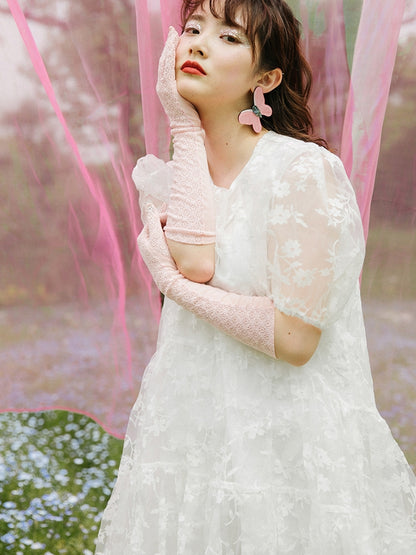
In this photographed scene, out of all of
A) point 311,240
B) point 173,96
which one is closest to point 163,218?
point 173,96

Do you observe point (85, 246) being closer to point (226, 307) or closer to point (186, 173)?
point (186, 173)

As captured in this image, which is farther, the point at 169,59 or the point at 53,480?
the point at 53,480

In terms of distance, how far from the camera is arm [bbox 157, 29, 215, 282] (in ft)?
4.09

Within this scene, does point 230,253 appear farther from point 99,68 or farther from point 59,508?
point 59,508

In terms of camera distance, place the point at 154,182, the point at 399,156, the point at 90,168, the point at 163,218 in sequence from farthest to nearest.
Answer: the point at 90,168 → the point at 399,156 → the point at 154,182 → the point at 163,218

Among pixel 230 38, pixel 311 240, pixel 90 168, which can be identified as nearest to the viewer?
pixel 311 240

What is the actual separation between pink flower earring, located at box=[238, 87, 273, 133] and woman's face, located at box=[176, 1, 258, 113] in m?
0.03

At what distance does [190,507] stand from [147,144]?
3.65 ft

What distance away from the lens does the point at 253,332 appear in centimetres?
118

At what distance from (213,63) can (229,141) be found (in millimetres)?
145

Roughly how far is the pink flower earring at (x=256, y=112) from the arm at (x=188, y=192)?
83 millimetres

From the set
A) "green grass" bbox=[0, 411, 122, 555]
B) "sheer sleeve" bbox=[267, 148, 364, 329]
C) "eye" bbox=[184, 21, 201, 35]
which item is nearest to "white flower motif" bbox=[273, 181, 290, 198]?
"sheer sleeve" bbox=[267, 148, 364, 329]

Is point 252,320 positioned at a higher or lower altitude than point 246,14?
lower

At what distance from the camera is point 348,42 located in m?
1.94
